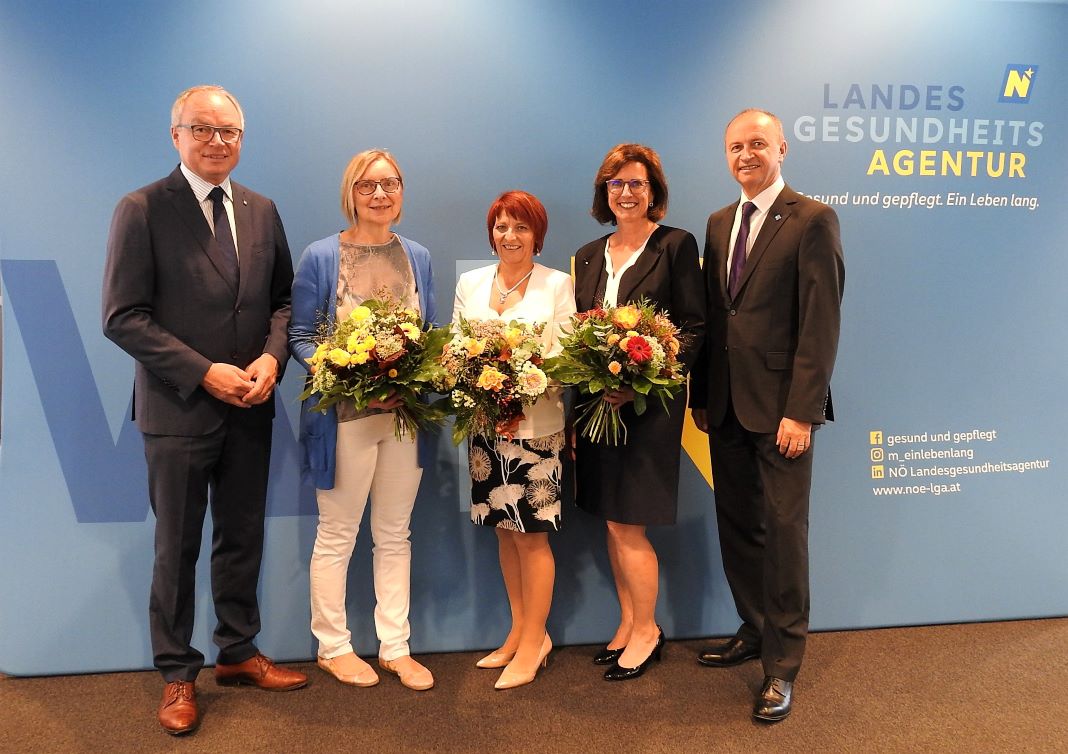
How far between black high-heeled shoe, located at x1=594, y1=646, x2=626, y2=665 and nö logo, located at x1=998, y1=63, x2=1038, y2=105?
311 centimetres

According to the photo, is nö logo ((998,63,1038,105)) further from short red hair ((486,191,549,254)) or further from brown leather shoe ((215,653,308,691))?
brown leather shoe ((215,653,308,691))

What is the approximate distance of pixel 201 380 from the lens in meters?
2.64

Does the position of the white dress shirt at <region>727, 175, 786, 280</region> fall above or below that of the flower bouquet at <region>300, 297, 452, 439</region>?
above

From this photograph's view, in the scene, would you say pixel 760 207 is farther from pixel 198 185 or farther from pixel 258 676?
pixel 258 676

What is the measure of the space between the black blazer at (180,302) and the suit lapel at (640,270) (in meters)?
1.30

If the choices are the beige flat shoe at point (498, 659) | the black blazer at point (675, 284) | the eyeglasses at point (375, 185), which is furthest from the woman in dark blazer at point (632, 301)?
the eyeglasses at point (375, 185)

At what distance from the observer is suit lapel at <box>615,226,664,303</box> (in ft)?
9.49

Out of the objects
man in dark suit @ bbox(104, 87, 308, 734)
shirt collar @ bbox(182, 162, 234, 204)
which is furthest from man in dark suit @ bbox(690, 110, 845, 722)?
shirt collar @ bbox(182, 162, 234, 204)

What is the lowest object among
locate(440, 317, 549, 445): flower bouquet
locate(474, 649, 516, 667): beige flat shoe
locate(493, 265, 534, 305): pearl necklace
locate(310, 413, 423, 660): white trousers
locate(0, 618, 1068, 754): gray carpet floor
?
locate(0, 618, 1068, 754): gray carpet floor

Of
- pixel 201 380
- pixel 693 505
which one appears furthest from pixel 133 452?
pixel 693 505

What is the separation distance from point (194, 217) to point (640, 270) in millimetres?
1643

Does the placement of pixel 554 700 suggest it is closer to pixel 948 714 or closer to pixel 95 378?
pixel 948 714

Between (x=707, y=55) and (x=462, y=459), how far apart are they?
83.8 inches

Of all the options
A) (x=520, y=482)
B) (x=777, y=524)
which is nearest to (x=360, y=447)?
(x=520, y=482)
